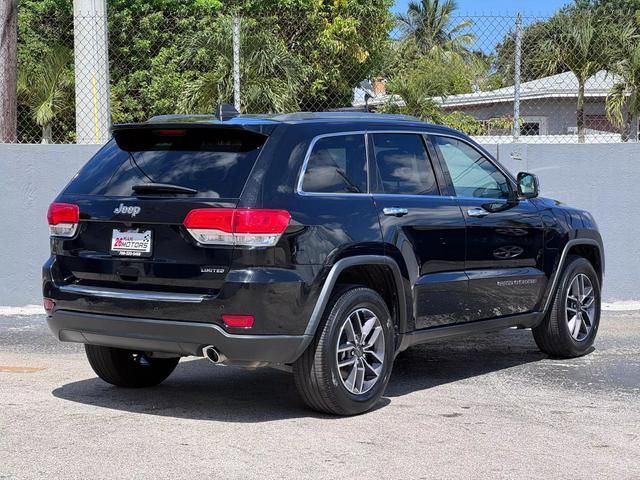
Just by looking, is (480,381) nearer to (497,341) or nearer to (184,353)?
(497,341)

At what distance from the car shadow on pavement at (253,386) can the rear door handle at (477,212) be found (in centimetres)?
122

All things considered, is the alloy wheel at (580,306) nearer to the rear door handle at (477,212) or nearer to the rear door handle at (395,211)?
A: the rear door handle at (477,212)

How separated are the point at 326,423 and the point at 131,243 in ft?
5.03

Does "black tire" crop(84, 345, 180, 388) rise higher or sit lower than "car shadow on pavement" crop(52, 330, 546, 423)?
higher

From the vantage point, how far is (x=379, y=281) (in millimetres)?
6715

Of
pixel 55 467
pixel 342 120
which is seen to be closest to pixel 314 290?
pixel 342 120


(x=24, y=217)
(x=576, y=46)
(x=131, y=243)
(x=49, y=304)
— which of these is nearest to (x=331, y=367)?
(x=131, y=243)

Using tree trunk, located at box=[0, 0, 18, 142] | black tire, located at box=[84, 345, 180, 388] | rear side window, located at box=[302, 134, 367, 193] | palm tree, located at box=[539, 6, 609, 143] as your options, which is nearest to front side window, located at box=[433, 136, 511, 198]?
rear side window, located at box=[302, 134, 367, 193]

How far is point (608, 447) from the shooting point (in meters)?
5.80

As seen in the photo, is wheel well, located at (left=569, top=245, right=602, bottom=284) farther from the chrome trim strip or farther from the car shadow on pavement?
the chrome trim strip

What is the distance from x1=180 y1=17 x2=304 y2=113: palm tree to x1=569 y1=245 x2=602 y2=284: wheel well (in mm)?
5550

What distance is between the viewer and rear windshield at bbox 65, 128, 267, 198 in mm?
6070

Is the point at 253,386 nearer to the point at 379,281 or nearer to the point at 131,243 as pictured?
the point at 379,281

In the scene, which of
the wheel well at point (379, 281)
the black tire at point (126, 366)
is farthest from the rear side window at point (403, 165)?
the black tire at point (126, 366)
